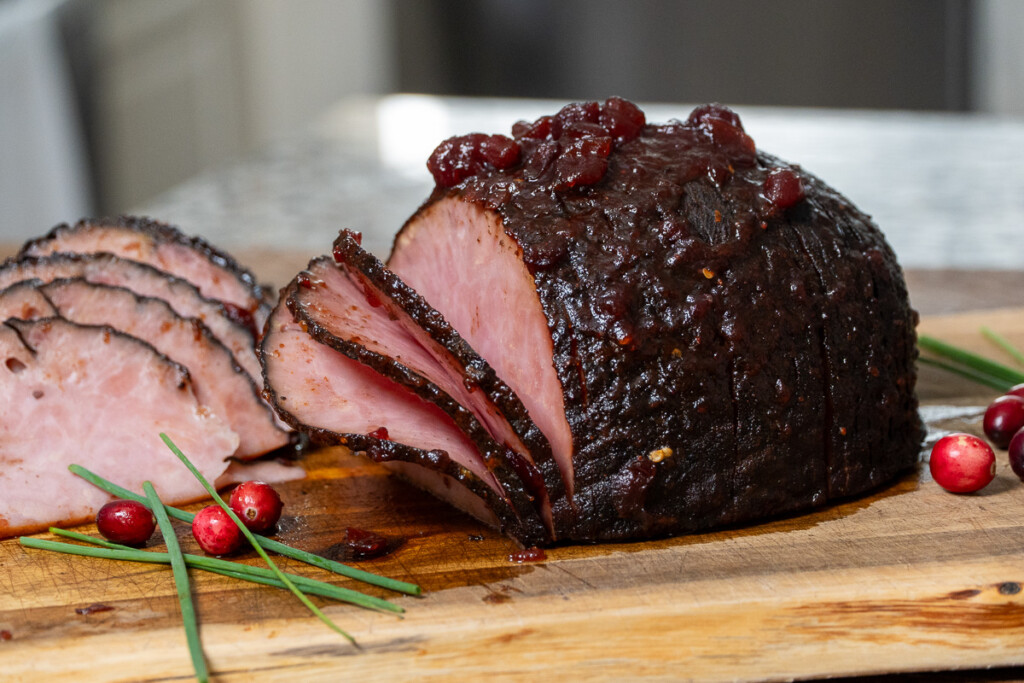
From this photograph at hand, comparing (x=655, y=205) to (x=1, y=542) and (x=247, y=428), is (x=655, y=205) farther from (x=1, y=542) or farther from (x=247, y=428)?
(x=1, y=542)

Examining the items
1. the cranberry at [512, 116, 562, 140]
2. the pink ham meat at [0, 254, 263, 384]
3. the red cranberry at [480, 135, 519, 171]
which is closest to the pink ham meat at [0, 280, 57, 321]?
the pink ham meat at [0, 254, 263, 384]

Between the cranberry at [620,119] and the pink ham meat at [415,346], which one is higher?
the cranberry at [620,119]

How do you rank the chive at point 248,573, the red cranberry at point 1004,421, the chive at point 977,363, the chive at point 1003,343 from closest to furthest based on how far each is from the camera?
the chive at point 248,573 → the red cranberry at point 1004,421 → the chive at point 977,363 → the chive at point 1003,343

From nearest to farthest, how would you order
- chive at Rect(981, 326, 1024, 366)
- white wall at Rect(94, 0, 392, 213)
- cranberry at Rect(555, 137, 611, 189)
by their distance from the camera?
cranberry at Rect(555, 137, 611, 189), chive at Rect(981, 326, 1024, 366), white wall at Rect(94, 0, 392, 213)

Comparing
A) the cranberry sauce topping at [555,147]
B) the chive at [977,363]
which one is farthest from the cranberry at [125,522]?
the chive at [977,363]

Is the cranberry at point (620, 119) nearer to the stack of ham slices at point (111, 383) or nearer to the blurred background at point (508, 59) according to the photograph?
the stack of ham slices at point (111, 383)

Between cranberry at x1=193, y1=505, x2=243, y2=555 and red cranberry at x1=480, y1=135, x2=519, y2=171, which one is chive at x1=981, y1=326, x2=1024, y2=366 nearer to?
red cranberry at x1=480, y1=135, x2=519, y2=171

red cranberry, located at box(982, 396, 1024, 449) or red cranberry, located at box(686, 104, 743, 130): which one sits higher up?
red cranberry, located at box(686, 104, 743, 130)
